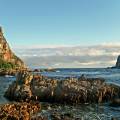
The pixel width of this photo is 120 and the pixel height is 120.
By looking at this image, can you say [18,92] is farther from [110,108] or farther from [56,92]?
[110,108]

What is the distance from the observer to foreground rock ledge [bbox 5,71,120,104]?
2862 inches

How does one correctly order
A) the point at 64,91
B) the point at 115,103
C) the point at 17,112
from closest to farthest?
the point at 17,112
the point at 115,103
the point at 64,91

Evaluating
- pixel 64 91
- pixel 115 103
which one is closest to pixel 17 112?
pixel 64 91

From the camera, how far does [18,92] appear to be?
75500mm

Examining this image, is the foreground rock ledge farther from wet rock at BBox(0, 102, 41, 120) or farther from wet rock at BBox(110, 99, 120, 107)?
wet rock at BBox(0, 102, 41, 120)

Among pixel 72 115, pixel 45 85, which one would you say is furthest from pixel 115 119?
pixel 45 85

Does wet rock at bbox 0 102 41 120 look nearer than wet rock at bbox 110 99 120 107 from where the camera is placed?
Yes

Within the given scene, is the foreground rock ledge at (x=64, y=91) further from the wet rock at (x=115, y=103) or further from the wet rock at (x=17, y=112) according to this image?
the wet rock at (x=17, y=112)

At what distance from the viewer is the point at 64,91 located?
72.6 m

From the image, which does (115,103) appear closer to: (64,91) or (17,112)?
(64,91)

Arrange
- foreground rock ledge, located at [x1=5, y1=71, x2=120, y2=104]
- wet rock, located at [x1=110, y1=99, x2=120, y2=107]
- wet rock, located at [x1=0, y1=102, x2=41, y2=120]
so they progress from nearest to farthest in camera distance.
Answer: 1. wet rock, located at [x1=0, y1=102, x2=41, y2=120]
2. wet rock, located at [x1=110, y1=99, x2=120, y2=107]
3. foreground rock ledge, located at [x1=5, y1=71, x2=120, y2=104]

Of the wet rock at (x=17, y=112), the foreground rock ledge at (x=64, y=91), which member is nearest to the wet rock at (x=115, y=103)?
the foreground rock ledge at (x=64, y=91)

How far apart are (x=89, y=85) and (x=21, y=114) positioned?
90.4ft

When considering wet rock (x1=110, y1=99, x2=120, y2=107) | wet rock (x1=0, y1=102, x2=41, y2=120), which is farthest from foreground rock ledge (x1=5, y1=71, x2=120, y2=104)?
wet rock (x1=0, y1=102, x2=41, y2=120)
